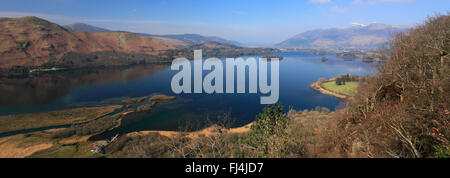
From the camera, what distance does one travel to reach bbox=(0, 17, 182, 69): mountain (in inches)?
2990

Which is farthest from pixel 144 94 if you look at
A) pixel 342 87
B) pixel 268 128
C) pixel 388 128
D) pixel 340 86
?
pixel 340 86

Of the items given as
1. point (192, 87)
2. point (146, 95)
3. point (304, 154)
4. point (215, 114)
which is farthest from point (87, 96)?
point (304, 154)

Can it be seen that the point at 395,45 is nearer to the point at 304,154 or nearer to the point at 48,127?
the point at 304,154

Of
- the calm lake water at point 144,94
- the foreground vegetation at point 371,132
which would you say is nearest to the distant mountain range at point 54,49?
the calm lake water at point 144,94

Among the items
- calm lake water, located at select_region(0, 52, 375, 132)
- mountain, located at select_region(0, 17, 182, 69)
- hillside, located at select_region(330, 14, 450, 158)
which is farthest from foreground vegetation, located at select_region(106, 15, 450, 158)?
mountain, located at select_region(0, 17, 182, 69)

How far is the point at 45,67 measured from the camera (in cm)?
7569

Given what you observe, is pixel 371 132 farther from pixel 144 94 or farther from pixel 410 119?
pixel 144 94

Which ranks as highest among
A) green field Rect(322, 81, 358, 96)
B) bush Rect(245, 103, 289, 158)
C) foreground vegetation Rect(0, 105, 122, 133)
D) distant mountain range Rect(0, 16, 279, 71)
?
distant mountain range Rect(0, 16, 279, 71)

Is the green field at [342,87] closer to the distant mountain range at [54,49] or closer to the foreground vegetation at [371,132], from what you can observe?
the foreground vegetation at [371,132]

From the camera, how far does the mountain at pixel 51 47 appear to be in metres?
75.9

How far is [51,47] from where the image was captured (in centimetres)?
8619

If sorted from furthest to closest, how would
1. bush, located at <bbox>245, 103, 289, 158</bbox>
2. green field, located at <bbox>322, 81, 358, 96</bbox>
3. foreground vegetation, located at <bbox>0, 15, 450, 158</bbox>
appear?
green field, located at <bbox>322, 81, 358, 96</bbox> → bush, located at <bbox>245, 103, 289, 158</bbox> → foreground vegetation, located at <bbox>0, 15, 450, 158</bbox>

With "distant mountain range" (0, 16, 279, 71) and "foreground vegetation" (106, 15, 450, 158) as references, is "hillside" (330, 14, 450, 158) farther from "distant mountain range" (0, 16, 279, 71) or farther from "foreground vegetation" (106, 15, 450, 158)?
"distant mountain range" (0, 16, 279, 71)

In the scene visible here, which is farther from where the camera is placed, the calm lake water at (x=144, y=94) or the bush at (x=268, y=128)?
the calm lake water at (x=144, y=94)
